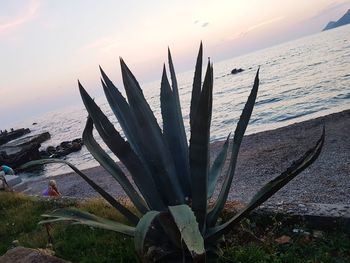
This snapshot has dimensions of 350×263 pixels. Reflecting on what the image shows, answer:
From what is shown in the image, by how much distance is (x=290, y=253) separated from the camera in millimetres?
3004

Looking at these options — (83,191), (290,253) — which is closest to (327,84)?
(83,191)

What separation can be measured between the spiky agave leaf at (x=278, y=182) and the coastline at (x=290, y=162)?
2.22 metres

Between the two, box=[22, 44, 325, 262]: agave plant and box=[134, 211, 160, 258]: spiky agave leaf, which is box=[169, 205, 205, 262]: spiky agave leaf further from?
box=[22, 44, 325, 262]: agave plant

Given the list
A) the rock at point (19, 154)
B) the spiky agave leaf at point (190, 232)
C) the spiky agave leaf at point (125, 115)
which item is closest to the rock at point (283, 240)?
the spiky agave leaf at point (125, 115)

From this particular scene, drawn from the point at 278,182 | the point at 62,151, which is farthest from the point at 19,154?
the point at 278,182

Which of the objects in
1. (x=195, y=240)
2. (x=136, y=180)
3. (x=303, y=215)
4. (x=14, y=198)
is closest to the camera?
(x=195, y=240)

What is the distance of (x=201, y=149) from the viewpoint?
2594mm

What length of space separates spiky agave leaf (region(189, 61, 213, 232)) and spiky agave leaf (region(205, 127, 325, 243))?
0.12m

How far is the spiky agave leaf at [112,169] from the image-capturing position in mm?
3080

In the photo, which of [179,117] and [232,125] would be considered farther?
[232,125]

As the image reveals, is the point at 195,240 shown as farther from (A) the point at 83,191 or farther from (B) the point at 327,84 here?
(B) the point at 327,84

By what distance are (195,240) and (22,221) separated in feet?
16.0

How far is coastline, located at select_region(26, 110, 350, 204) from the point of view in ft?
28.3

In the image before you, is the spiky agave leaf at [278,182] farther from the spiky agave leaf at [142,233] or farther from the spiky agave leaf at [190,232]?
the spiky agave leaf at [142,233]
